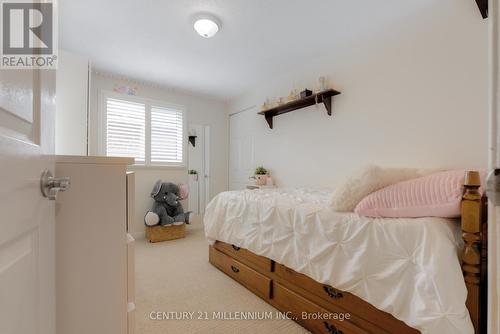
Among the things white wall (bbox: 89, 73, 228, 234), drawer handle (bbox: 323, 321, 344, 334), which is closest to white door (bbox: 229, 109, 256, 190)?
white wall (bbox: 89, 73, 228, 234)

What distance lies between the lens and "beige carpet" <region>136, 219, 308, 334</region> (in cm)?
155

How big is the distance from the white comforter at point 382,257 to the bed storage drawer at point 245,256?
→ 0.37 ft

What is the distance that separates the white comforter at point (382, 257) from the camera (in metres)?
0.93

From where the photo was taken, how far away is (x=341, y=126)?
105 inches

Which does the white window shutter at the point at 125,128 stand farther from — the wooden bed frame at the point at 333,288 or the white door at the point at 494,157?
the white door at the point at 494,157

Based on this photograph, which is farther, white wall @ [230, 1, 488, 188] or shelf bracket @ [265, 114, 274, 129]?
shelf bracket @ [265, 114, 274, 129]

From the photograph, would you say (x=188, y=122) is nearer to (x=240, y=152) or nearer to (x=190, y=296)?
(x=240, y=152)

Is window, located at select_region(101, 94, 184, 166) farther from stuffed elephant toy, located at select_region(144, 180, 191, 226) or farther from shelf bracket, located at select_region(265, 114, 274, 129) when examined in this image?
shelf bracket, located at select_region(265, 114, 274, 129)

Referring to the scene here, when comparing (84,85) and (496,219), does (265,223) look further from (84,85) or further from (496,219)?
(84,85)

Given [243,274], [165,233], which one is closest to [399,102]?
[243,274]

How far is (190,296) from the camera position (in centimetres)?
192

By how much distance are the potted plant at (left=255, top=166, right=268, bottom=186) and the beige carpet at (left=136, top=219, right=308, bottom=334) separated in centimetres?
125

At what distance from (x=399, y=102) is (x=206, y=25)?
192 centimetres

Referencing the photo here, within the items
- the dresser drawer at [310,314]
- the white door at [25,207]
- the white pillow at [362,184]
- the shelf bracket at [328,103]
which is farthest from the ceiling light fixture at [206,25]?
the dresser drawer at [310,314]
